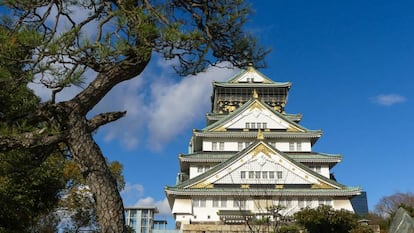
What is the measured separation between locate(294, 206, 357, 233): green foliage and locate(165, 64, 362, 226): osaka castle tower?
156 inches

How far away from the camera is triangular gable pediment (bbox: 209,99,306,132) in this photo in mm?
31516

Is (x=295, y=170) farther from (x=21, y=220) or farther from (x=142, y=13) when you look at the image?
(x=142, y=13)

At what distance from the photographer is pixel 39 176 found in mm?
8664

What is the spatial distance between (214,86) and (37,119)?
3087 centimetres

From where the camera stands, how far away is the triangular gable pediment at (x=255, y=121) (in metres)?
31.5

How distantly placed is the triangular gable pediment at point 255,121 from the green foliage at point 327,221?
12.4 metres

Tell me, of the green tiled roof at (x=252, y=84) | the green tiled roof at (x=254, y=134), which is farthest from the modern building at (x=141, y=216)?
the green tiled roof at (x=252, y=84)

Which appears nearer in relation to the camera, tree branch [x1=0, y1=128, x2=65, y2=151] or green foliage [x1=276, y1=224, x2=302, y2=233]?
tree branch [x1=0, y1=128, x2=65, y2=151]

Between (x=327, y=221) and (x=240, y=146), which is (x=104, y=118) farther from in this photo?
(x=240, y=146)

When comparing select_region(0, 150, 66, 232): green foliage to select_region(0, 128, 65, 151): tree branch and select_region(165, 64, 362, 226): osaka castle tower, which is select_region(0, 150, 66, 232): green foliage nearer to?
select_region(0, 128, 65, 151): tree branch

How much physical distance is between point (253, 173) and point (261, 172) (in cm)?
53

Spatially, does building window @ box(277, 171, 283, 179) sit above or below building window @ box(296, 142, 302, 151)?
below

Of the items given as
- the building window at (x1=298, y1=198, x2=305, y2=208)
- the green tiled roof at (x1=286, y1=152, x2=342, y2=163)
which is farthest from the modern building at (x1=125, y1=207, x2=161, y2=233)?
the green tiled roof at (x1=286, y1=152, x2=342, y2=163)

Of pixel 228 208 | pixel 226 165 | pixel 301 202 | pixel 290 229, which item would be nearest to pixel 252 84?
pixel 226 165
